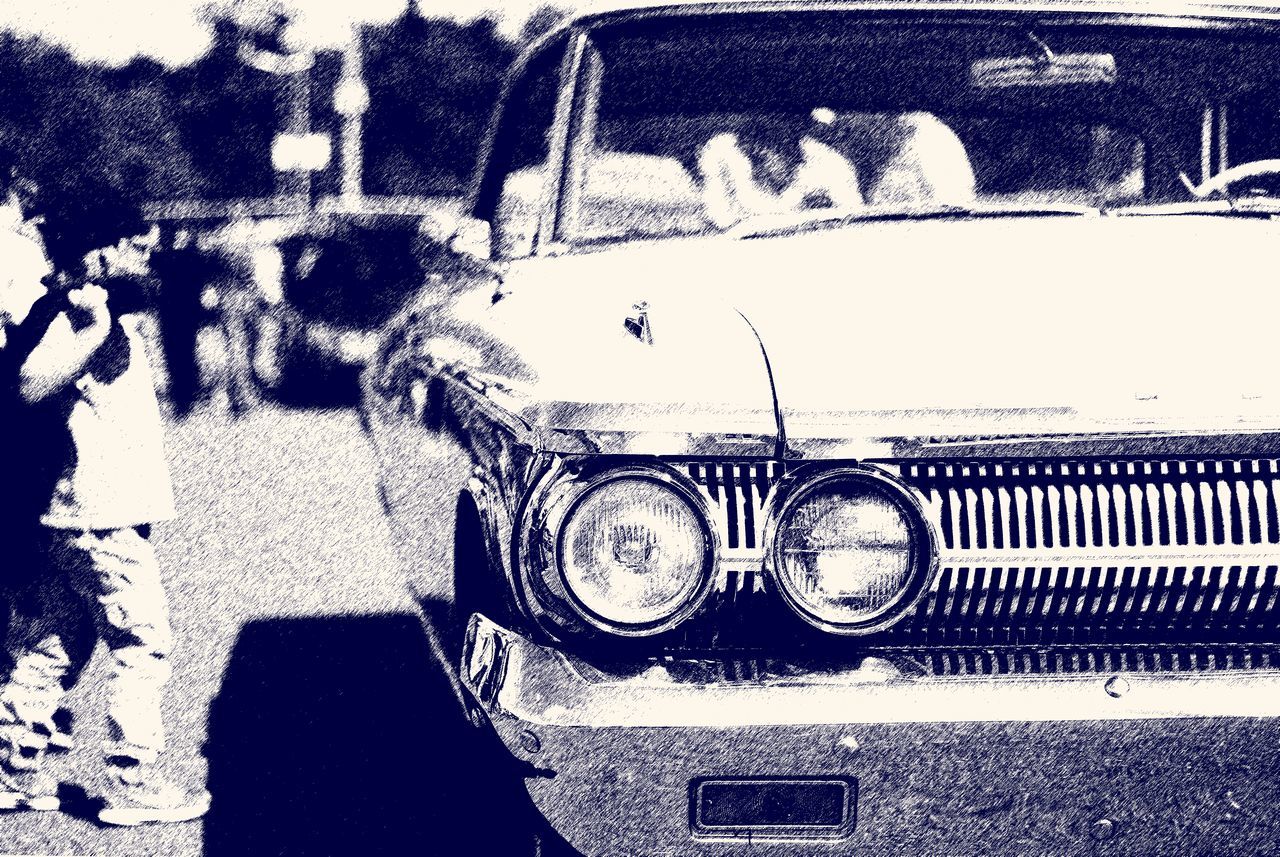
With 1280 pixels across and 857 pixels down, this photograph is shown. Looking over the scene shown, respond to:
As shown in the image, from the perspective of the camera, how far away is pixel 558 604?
76.4 inches

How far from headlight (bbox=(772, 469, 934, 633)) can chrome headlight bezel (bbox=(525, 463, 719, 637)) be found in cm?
9

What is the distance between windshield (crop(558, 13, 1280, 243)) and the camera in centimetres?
301

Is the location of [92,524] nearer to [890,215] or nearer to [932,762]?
[890,215]

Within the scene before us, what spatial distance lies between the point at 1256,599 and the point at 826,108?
1.50 m

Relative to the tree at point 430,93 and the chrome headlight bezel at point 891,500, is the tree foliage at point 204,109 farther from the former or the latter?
the chrome headlight bezel at point 891,500

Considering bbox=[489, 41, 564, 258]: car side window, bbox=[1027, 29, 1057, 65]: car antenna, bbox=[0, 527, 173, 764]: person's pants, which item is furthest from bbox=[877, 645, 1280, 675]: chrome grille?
bbox=[0, 527, 173, 764]: person's pants

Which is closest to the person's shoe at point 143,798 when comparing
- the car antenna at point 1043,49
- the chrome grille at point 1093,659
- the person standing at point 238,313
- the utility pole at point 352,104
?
the chrome grille at point 1093,659

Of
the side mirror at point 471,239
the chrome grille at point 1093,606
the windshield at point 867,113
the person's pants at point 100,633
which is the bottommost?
the person's pants at point 100,633

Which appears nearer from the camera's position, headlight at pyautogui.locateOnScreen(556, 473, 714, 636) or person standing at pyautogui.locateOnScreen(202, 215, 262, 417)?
headlight at pyautogui.locateOnScreen(556, 473, 714, 636)

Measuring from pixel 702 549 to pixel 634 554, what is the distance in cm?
9

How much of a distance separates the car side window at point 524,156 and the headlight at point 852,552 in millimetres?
1313

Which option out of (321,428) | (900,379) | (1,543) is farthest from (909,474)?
(321,428)

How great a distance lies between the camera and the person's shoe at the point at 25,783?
11.0 feet

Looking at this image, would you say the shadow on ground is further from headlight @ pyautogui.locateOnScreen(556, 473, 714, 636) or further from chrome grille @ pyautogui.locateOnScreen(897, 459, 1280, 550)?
chrome grille @ pyautogui.locateOnScreen(897, 459, 1280, 550)
